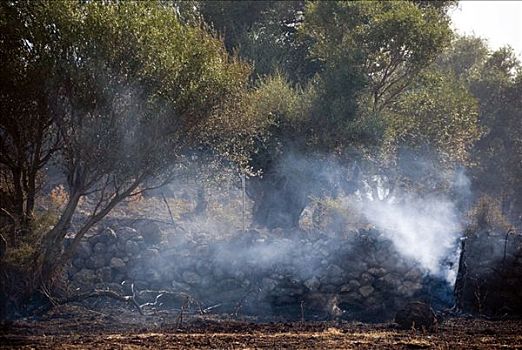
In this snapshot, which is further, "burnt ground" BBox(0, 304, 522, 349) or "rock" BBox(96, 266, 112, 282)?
"rock" BBox(96, 266, 112, 282)

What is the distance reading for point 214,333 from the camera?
12797 mm

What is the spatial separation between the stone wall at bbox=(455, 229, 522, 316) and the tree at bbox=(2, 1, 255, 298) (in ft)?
29.7

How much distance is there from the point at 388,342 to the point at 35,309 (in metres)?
8.25

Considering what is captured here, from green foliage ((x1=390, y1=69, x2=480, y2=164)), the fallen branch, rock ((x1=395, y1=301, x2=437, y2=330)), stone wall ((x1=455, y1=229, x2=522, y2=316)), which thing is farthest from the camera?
green foliage ((x1=390, y1=69, x2=480, y2=164))

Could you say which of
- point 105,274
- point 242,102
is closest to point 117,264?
point 105,274

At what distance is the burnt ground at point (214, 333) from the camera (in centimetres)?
1100

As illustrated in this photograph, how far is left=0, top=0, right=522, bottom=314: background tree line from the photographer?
14.5 meters

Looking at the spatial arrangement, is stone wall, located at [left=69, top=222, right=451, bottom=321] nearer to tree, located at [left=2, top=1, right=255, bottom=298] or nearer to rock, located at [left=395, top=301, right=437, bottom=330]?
rock, located at [left=395, top=301, right=437, bottom=330]

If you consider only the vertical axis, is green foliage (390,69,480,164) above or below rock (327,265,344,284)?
above

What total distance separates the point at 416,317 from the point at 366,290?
5.31 metres

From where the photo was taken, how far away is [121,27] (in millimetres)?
14578

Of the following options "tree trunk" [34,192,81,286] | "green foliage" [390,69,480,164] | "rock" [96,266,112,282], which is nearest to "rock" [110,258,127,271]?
"rock" [96,266,112,282]

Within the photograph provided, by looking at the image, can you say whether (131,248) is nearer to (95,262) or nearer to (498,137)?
(95,262)

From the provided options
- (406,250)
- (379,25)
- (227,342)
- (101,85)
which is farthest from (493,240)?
(101,85)
